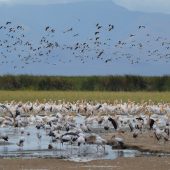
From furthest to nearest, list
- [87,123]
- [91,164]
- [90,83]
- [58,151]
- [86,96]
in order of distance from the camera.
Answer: [90,83]
[86,96]
[87,123]
[58,151]
[91,164]

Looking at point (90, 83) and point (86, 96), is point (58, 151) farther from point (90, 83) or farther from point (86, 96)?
point (90, 83)

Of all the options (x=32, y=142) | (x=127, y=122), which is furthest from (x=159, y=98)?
(x=32, y=142)

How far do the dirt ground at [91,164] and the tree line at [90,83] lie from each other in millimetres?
34842

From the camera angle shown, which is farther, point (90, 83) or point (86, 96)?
point (90, 83)

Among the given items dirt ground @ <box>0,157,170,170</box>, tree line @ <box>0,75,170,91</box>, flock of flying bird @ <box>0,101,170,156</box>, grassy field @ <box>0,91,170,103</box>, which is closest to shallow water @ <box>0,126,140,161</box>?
flock of flying bird @ <box>0,101,170,156</box>

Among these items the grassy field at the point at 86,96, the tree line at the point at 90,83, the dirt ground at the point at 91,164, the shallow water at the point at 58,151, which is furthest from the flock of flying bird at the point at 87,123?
the tree line at the point at 90,83

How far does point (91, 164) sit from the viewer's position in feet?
54.9

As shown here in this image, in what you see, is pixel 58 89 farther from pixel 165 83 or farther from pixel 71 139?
pixel 71 139

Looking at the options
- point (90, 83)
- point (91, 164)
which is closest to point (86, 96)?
point (90, 83)

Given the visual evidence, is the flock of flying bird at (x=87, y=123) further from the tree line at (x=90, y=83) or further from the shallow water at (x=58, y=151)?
the tree line at (x=90, y=83)

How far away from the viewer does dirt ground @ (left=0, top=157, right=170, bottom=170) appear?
640 inches

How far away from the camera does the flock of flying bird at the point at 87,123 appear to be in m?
20.0

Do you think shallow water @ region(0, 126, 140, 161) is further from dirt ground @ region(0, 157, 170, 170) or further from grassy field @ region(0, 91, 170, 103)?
grassy field @ region(0, 91, 170, 103)

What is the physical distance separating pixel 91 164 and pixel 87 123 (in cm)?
953
